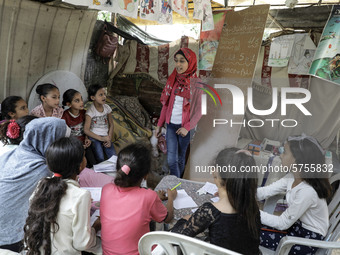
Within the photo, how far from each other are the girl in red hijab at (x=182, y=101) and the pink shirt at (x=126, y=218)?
1.48 metres

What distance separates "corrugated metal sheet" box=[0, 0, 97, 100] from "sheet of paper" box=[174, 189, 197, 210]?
7.15ft

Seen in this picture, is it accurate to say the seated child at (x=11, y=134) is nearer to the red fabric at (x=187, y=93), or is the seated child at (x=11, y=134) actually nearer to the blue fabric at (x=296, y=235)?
the red fabric at (x=187, y=93)

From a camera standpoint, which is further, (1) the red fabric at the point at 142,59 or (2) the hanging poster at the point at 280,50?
(1) the red fabric at the point at 142,59

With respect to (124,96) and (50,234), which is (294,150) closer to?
(50,234)

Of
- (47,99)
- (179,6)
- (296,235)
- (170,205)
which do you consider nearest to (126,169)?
(170,205)

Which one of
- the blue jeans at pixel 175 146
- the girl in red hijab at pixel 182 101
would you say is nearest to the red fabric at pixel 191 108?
the girl in red hijab at pixel 182 101

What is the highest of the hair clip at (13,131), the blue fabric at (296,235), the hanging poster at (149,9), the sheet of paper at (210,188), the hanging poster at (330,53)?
the hanging poster at (149,9)

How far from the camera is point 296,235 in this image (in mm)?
1569

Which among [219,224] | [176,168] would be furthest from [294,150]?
[176,168]

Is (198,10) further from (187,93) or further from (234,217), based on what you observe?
(234,217)

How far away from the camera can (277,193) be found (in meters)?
1.74

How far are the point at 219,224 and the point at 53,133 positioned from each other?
1.03m

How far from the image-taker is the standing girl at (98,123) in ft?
9.88

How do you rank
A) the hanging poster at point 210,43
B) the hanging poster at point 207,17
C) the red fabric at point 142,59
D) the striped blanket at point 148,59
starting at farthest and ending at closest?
the red fabric at point 142,59 → the striped blanket at point 148,59 → the hanging poster at point 210,43 → the hanging poster at point 207,17
